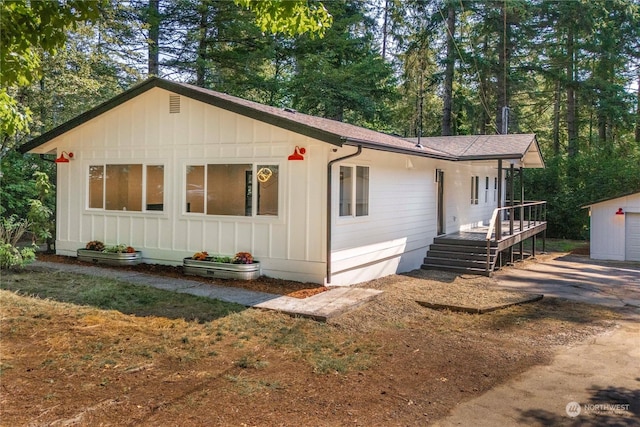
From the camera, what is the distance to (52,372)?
4.38 metres

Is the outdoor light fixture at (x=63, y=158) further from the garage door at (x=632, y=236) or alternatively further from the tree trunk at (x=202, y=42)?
the garage door at (x=632, y=236)

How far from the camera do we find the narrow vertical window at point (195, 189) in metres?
9.77

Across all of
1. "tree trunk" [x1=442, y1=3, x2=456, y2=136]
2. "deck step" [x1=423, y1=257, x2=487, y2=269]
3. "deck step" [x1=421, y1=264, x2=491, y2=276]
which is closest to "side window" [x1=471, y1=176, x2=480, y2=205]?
"deck step" [x1=423, y1=257, x2=487, y2=269]

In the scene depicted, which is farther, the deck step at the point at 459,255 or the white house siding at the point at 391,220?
the deck step at the point at 459,255

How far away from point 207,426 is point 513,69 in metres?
24.6

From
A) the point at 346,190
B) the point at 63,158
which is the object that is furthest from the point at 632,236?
the point at 63,158

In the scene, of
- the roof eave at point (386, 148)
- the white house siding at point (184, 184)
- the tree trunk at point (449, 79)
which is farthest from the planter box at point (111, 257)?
the tree trunk at point (449, 79)

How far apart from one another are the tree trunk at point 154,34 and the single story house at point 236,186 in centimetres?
929

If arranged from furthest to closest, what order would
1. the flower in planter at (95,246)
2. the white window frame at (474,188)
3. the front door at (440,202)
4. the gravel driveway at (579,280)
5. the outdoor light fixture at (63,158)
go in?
1. the white window frame at (474,188)
2. the front door at (440,202)
3. the outdoor light fixture at (63,158)
4. the flower in planter at (95,246)
5. the gravel driveway at (579,280)

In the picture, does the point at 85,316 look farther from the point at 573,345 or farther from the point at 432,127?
the point at 432,127

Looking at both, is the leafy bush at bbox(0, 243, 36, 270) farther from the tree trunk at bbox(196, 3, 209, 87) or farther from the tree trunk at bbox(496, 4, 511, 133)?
the tree trunk at bbox(496, 4, 511, 133)

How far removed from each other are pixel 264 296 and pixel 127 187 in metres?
4.87

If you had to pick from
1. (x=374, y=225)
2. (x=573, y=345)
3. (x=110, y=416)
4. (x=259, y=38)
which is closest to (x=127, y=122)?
(x=374, y=225)

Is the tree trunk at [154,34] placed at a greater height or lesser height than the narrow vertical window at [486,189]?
greater
